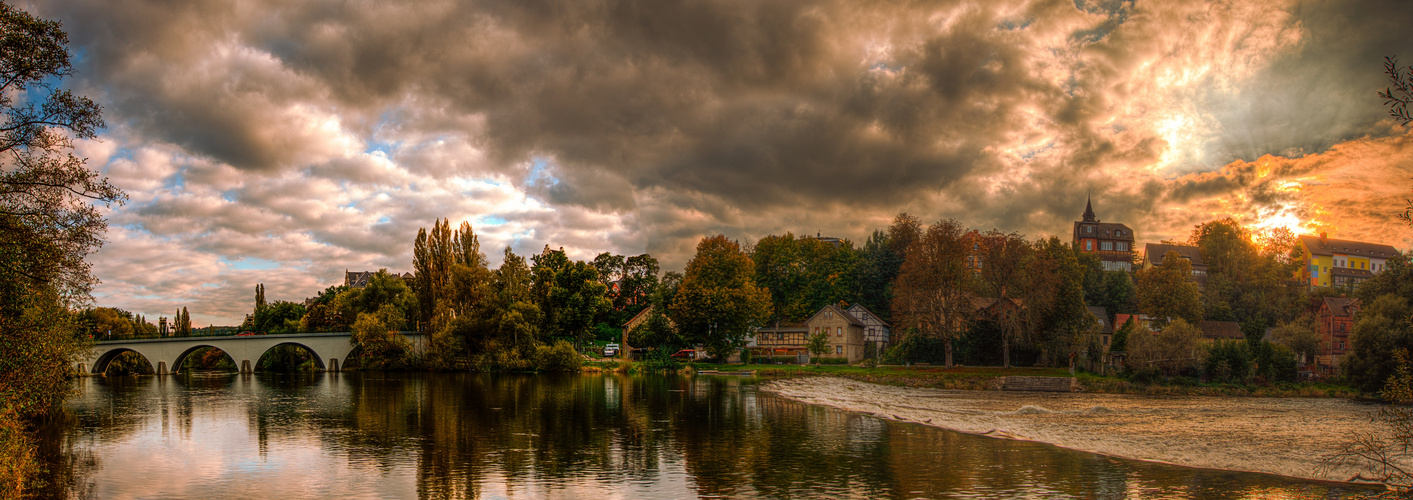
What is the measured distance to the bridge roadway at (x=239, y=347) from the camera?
83562 millimetres

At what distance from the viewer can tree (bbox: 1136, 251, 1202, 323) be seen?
259ft

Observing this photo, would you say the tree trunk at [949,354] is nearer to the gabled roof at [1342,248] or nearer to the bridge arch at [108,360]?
the bridge arch at [108,360]

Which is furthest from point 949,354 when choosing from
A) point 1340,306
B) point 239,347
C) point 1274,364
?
point 239,347

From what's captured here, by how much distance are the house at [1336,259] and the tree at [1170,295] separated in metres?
76.1

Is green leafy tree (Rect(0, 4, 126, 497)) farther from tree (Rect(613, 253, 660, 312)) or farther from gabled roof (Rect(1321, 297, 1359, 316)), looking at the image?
gabled roof (Rect(1321, 297, 1359, 316))

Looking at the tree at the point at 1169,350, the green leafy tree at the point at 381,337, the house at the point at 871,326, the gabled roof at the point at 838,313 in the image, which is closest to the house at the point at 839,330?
the gabled roof at the point at 838,313

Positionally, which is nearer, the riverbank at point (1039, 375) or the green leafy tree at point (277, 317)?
the riverbank at point (1039, 375)

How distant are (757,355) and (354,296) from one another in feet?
164

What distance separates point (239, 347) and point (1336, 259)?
18036cm

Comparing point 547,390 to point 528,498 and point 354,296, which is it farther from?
point 354,296

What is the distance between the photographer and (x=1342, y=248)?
142 metres

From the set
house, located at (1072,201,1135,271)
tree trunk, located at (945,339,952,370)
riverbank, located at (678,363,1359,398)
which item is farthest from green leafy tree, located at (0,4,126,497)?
house, located at (1072,201,1135,271)

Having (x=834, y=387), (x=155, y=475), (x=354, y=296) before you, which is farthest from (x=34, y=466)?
(x=354, y=296)

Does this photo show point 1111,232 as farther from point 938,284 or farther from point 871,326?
point 938,284
